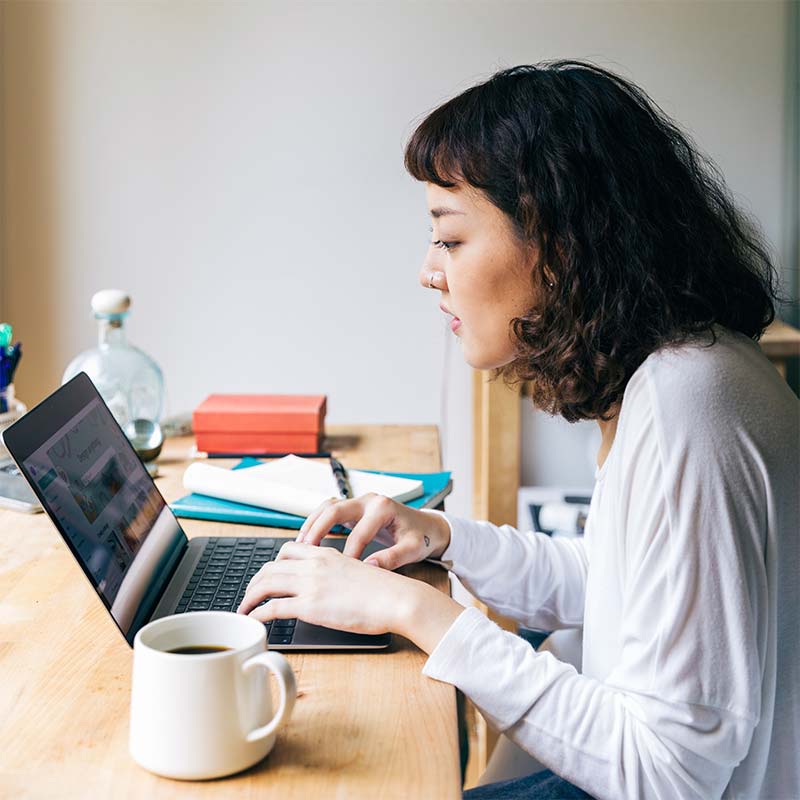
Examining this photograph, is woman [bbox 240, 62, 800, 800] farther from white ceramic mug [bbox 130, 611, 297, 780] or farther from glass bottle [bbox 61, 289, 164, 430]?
glass bottle [bbox 61, 289, 164, 430]

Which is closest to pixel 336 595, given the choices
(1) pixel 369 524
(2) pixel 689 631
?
(1) pixel 369 524

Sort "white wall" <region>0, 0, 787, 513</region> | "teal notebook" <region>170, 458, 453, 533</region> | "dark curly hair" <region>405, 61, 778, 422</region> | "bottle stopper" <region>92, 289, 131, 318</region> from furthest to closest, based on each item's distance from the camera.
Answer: "white wall" <region>0, 0, 787, 513</region> → "bottle stopper" <region>92, 289, 131, 318</region> → "teal notebook" <region>170, 458, 453, 533</region> → "dark curly hair" <region>405, 61, 778, 422</region>

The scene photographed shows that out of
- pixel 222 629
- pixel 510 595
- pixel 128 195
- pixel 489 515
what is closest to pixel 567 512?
pixel 489 515

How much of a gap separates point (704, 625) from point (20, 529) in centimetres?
79

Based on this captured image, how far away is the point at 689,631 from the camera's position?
0.77m

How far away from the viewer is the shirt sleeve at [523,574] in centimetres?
112

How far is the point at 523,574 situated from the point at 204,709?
600mm

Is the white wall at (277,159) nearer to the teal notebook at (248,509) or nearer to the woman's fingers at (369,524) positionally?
the teal notebook at (248,509)

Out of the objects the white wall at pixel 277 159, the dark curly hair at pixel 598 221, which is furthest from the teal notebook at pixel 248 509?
the white wall at pixel 277 159

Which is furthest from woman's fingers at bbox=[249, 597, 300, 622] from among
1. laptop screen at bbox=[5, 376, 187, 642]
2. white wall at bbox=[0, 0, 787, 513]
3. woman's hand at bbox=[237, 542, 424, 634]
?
white wall at bbox=[0, 0, 787, 513]

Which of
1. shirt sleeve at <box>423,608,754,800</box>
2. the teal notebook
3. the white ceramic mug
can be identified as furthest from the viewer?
the teal notebook

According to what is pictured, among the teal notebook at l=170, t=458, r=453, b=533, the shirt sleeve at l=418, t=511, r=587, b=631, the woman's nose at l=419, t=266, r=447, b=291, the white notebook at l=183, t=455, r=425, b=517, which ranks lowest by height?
the shirt sleeve at l=418, t=511, r=587, b=631

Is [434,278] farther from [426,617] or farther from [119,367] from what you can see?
[119,367]

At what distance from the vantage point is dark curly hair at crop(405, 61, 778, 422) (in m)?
0.93
